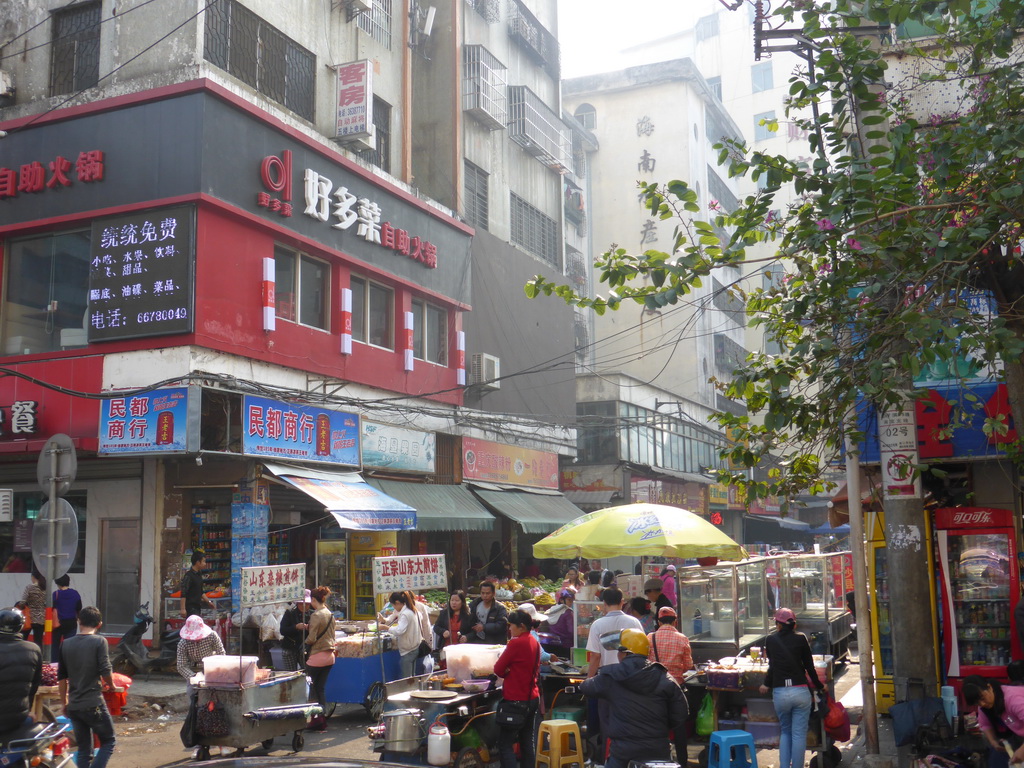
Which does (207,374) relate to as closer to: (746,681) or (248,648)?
(248,648)

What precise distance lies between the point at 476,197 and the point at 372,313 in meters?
6.99

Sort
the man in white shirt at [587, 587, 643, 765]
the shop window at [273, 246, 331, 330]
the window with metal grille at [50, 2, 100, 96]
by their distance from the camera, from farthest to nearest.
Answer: the shop window at [273, 246, 331, 330] < the window with metal grille at [50, 2, 100, 96] < the man in white shirt at [587, 587, 643, 765]

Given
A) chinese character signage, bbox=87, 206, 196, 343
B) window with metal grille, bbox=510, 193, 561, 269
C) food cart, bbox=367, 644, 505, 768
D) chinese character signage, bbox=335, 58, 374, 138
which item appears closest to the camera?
food cart, bbox=367, 644, 505, 768

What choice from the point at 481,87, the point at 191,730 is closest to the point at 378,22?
the point at 481,87

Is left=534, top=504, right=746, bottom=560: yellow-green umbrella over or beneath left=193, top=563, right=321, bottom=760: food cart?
over

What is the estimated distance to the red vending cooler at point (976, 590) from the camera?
10555 mm

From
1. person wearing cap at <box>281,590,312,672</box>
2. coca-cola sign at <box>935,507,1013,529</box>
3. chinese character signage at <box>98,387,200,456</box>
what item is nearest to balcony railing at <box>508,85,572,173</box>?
chinese character signage at <box>98,387,200,456</box>

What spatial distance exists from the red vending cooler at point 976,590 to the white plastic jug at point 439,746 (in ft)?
18.1

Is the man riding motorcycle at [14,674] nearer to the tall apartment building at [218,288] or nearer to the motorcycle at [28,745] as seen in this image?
the motorcycle at [28,745]

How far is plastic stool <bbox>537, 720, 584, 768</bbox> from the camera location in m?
9.12

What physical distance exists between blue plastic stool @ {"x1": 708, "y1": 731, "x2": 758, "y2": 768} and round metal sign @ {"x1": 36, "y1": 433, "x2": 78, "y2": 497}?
7068mm

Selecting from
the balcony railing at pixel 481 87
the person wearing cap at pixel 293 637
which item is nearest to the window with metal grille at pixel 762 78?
the balcony railing at pixel 481 87

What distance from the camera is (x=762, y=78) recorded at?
61125mm

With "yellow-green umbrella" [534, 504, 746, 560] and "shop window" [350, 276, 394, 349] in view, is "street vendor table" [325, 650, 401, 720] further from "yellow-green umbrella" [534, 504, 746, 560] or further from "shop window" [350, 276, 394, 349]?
"shop window" [350, 276, 394, 349]
